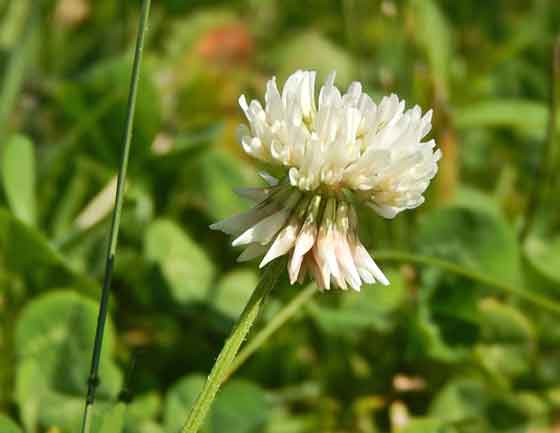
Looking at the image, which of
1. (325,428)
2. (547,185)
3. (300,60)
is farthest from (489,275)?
(300,60)

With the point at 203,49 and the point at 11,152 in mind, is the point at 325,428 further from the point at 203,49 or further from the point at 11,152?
the point at 203,49

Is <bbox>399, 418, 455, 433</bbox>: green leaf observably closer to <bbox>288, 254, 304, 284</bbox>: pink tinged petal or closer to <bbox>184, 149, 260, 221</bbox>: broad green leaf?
<bbox>288, 254, 304, 284</bbox>: pink tinged petal

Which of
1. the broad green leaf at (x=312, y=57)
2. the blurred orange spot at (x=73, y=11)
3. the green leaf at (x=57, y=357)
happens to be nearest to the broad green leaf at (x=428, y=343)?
the green leaf at (x=57, y=357)

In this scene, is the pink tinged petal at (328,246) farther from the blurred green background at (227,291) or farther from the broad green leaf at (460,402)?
the broad green leaf at (460,402)

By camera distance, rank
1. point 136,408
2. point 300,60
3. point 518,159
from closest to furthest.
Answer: point 136,408
point 518,159
point 300,60

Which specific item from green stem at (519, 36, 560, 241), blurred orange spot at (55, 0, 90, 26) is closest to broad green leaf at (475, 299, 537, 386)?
green stem at (519, 36, 560, 241)

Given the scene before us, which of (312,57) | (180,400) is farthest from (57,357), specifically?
(312,57)
